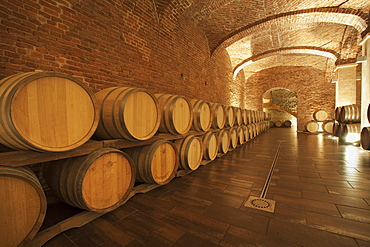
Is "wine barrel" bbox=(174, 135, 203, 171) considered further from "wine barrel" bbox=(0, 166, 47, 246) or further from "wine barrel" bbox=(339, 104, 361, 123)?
"wine barrel" bbox=(339, 104, 361, 123)

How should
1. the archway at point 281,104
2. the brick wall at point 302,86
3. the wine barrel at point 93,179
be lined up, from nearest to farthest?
the wine barrel at point 93,179
the brick wall at point 302,86
the archway at point 281,104

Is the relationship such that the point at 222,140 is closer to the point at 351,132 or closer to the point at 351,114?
the point at 351,132

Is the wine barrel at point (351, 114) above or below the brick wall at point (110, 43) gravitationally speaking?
below

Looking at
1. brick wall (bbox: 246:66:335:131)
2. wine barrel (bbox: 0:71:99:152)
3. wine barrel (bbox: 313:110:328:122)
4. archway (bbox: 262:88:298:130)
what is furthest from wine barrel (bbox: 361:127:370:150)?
archway (bbox: 262:88:298:130)

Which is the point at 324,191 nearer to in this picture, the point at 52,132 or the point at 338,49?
the point at 52,132

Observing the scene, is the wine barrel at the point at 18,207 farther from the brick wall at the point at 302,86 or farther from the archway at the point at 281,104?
the archway at the point at 281,104

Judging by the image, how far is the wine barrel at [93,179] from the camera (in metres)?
1.72

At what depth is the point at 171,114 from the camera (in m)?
2.86

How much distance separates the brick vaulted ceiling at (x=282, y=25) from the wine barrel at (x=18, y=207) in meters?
4.84

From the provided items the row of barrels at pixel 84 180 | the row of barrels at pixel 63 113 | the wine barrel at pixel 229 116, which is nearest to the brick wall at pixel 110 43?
the row of barrels at pixel 63 113

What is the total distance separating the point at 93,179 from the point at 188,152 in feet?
5.72

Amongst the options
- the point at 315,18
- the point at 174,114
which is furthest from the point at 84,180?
the point at 315,18

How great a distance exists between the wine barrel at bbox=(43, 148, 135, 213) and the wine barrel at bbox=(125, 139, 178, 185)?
34cm

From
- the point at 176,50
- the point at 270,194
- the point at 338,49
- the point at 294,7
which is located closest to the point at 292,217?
the point at 270,194
